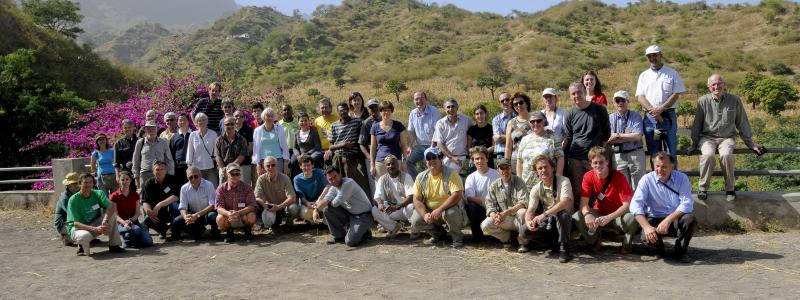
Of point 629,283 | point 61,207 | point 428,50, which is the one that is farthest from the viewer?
point 428,50

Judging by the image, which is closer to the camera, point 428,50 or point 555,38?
point 555,38

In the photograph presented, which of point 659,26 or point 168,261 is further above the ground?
point 659,26

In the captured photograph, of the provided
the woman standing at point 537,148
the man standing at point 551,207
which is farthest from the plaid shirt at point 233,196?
the man standing at point 551,207

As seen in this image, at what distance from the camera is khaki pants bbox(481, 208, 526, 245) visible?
705 centimetres

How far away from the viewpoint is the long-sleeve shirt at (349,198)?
320 inches

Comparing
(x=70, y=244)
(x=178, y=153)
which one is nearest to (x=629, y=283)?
(x=178, y=153)

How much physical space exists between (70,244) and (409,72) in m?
49.6

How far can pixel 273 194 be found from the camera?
28.5ft

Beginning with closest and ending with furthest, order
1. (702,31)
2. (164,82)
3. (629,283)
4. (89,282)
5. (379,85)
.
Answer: (629,283) → (89,282) → (164,82) → (379,85) → (702,31)

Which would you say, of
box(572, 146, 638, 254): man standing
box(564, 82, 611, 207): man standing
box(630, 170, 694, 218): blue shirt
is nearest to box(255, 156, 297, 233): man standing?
box(564, 82, 611, 207): man standing

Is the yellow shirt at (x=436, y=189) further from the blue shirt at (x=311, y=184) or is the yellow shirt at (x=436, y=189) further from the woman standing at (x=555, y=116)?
the blue shirt at (x=311, y=184)

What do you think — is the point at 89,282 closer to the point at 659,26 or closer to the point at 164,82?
the point at 164,82

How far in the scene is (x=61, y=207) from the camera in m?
8.37

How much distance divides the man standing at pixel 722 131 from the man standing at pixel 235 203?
217 inches
